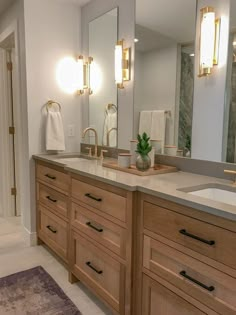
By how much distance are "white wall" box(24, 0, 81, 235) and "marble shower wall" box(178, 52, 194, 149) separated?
139cm

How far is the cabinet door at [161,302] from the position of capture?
4.07ft

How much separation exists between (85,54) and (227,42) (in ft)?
5.30

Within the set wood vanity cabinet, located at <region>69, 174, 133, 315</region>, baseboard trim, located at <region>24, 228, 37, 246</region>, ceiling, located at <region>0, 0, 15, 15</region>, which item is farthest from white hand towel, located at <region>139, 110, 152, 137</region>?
ceiling, located at <region>0, 0, 15, 15</region>

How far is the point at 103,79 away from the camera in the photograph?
269cm

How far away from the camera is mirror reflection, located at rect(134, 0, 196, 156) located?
6.19 feet

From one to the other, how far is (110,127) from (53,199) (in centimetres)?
83

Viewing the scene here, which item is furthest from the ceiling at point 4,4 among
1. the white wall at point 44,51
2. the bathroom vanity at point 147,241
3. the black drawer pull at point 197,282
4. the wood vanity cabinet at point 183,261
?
the black drawer pull at point 197,282

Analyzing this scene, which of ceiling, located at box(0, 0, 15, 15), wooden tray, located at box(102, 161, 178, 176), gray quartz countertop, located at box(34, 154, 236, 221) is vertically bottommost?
gray quartz countertop, located at box(34, 154, 236, 221)

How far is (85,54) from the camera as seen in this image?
287 centimetres

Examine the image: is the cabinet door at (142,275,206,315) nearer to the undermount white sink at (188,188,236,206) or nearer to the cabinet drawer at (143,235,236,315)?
the cabinet drawer at (143,235,236,315)

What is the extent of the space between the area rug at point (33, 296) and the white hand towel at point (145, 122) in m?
1.34

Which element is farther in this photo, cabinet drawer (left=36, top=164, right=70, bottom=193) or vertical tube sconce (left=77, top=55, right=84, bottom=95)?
vertical tube sconce (left=77, top=55, right=84, bottom=95)

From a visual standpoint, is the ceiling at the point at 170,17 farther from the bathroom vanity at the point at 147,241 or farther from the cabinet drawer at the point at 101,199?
the cabinet drawer at the point at 101,199

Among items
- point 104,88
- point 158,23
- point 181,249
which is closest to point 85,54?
point 104,88
